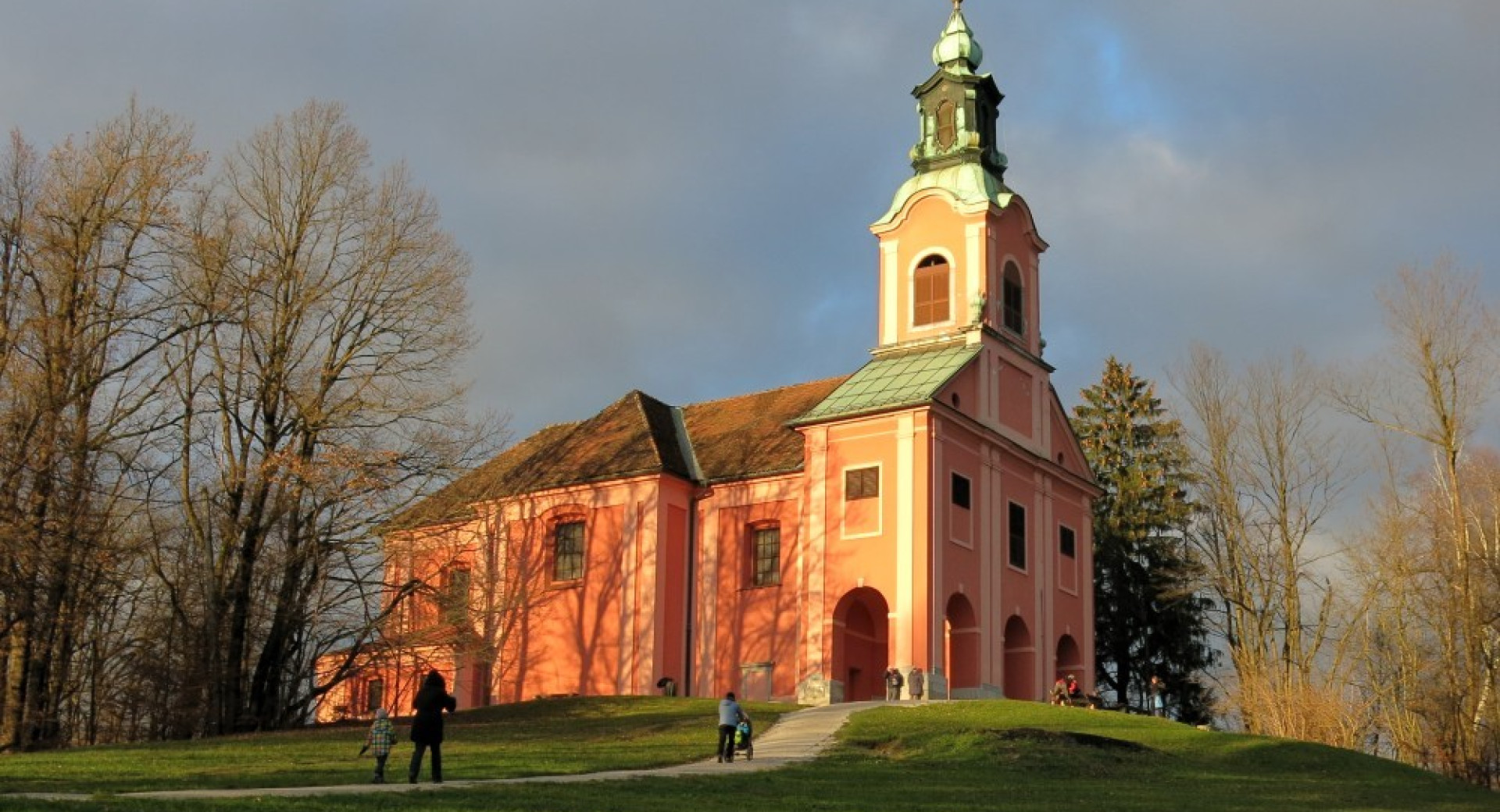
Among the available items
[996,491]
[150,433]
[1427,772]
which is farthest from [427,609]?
[1427,772]

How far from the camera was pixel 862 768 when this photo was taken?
81.3ft

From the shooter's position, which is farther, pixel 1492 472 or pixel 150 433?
pixel 1492 472

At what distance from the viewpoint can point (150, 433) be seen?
110 ft

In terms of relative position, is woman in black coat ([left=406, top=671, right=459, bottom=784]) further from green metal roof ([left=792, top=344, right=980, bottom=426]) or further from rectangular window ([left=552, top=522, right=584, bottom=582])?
rectangular window ([left=552, top=522, right=584, bottom=582])

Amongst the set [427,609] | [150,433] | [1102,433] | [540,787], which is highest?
[1102,433]

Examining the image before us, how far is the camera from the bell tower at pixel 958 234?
4209 centimetres

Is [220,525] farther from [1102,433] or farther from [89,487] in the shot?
[1102,433]

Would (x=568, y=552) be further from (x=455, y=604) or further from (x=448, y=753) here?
(x=448, y=753)

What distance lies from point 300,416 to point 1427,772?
73.1ft

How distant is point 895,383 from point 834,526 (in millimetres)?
3706

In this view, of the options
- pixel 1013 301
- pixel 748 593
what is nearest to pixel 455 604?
pixel 748 593

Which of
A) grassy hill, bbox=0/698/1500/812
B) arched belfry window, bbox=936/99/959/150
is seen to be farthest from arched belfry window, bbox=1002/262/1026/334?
grassy hill, bbox=0/698/1500/812

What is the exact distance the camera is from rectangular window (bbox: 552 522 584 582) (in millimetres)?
42719

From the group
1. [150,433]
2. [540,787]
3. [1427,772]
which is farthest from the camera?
[150,433]
